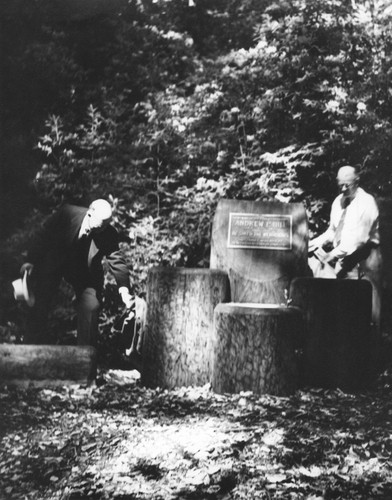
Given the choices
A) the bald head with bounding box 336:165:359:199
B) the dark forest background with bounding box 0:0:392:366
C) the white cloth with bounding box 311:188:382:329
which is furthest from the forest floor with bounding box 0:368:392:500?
the dark forest background with bounding box 0:0:392:366

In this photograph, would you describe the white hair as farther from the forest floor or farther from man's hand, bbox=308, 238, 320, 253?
man's hand, bbox=308, 238, 320, 253

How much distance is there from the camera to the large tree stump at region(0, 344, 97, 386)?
4512 mm

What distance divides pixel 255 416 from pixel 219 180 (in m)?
3.35

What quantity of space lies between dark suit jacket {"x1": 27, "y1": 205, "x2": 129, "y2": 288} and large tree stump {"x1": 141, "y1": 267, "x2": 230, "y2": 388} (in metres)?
0.43

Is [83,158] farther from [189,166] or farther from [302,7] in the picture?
[302,7]

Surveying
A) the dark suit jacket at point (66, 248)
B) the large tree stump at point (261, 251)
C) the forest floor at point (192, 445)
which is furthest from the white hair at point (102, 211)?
the forest floor at point (192, 445)

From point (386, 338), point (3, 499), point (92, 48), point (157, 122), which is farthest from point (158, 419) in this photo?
point (92, 48)

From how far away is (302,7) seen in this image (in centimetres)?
617

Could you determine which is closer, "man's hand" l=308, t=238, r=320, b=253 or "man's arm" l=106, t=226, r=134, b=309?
"man's arm" l=106, t=226, r=134, b=309

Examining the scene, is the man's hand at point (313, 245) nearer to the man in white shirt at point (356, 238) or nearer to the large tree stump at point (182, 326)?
the man in white shirt at point (356, 238)

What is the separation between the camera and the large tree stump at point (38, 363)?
4512 millimetres

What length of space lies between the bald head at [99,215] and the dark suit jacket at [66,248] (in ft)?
0.54

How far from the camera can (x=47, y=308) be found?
5.05 metres

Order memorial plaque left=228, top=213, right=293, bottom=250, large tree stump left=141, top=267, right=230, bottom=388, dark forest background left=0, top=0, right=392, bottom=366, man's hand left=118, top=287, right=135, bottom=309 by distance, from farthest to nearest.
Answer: dark forest background left=0, top=0, right=392, bottom=366
memorial plaque left=228, top=213, right=293, bottom=250
man's hand left=118, top=287, right=135, bottom=309
large tree stump left=141, top=267, right=230, bottom=388
